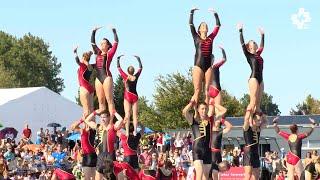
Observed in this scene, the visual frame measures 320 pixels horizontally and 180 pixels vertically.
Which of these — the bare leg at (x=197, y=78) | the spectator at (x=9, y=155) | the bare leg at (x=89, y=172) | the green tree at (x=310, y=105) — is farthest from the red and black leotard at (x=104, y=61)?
the green tree at (x=310, y=105)

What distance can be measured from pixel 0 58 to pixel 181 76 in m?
42.8

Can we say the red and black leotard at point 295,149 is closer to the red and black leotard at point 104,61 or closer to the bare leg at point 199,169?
the bare leg at point 199,169

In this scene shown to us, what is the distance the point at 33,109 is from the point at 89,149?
27553 millimetres

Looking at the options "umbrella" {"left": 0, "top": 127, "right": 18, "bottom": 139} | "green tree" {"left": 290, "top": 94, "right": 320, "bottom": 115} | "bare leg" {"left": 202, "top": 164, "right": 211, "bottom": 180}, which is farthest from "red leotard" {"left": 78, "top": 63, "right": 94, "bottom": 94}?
"green tree" {"left": 290, "top": 94, "right": 320, "bottom": 115}

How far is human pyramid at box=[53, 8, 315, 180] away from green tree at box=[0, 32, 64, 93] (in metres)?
79.3

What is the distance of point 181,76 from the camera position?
63.4m

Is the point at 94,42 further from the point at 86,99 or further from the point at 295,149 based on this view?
the point at 295,149

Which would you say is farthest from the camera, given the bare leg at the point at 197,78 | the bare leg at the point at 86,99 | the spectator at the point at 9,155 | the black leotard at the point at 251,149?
the spectator at the point at 9,155

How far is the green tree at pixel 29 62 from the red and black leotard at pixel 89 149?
3147 inches

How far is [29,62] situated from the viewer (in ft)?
332

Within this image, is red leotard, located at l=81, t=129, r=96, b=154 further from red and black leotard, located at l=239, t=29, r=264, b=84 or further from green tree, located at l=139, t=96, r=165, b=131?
green tree, located at l=139, t=96, r=165, b=131

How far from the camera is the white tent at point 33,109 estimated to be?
4109cm

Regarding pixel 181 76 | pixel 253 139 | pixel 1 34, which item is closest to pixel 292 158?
pixel 253 139

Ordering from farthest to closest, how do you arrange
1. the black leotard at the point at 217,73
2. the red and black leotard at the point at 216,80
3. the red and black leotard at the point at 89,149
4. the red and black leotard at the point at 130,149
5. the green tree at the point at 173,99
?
the green tree at the point at 173,99 → the red and black leotard at the point at 130,149 → the black leotard at the point at 217,73 → the red and black leotard at the point at 216,80 → the red and black leotard at the point at 89,149
